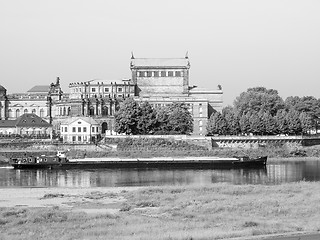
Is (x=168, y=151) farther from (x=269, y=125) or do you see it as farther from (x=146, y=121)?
(x=269, y=125)

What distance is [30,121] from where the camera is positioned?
134 metres

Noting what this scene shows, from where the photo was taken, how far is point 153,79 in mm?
144000

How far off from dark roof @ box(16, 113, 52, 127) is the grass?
271 ft

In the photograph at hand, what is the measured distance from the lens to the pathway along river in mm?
70688

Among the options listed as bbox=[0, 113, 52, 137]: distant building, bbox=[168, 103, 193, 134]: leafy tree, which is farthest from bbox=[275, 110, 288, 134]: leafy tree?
bbox=[0, 113, 52, 137]: distant building

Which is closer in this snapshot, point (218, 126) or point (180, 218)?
point (180, 218)

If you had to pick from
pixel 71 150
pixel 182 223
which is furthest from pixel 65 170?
pixel 182 223

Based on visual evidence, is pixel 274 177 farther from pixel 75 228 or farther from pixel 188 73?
pixel 188 73

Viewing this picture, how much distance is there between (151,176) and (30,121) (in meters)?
60.0

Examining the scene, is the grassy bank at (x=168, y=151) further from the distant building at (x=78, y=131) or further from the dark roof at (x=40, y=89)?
the dark roof at (x=40, y=89)

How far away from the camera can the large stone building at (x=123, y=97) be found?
454 ft

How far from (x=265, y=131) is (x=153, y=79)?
91.9 ft

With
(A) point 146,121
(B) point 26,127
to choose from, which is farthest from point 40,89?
(A) point 146,121

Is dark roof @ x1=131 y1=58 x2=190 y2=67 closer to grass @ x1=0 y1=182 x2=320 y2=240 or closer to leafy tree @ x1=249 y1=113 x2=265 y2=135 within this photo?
leafy tree @ x1=249 y1=113 x2=265 y2=135
